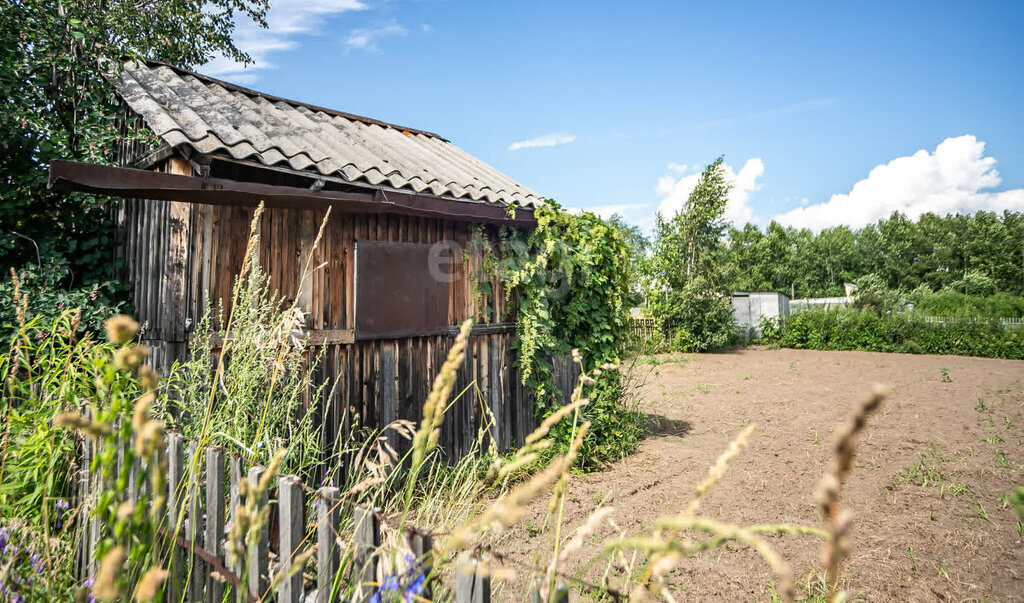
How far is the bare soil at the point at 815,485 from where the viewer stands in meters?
3.31

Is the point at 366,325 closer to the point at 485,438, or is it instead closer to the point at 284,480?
the point at 485,438

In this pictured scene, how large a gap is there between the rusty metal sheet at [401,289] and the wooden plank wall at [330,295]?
86 millimetres

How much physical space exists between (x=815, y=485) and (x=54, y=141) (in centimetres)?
Answer: 758

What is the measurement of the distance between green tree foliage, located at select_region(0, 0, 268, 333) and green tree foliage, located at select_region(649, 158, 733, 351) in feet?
49.7

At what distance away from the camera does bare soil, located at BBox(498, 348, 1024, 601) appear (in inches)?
130

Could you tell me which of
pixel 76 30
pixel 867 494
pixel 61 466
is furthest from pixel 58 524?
pixel 867 494

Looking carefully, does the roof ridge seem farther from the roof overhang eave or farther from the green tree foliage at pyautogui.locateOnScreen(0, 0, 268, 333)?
the roof overhang eave

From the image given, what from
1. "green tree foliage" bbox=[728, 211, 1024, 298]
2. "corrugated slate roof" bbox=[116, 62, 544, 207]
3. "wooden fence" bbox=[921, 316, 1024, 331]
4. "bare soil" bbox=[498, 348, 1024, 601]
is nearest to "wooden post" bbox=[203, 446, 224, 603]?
"bare soil" bbox=[498, 348, 1024, 601]

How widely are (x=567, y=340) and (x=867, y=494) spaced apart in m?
3.36

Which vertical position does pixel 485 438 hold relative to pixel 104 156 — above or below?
below

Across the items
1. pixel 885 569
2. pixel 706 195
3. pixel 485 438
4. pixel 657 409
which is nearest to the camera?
pixel 885 569

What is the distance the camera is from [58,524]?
7.77 feet

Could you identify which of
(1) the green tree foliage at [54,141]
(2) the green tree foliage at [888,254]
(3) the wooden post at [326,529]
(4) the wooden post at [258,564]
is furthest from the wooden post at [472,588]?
(2) the green tree foliage at [888,254]

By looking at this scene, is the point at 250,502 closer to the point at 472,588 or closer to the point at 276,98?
the point at 472,588
